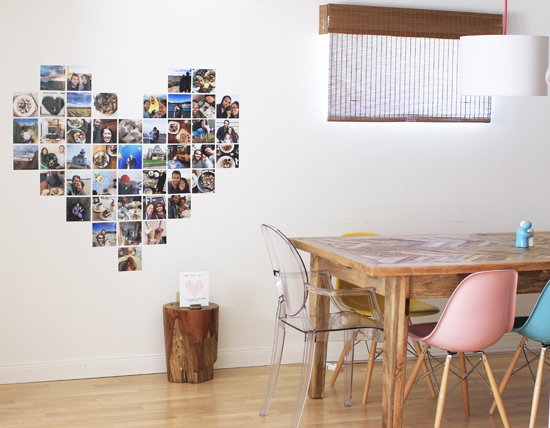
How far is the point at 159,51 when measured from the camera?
3.67m

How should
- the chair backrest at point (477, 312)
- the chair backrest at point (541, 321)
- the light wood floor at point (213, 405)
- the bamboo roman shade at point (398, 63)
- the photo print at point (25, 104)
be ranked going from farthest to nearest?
1. the bamboo roman shade at point (398, 63)
2. the photo print at point (25, 104)
3. the light wood floor at point (213, 405)
4. the chair backrest at point (541, 321)
5. the chair backrest at point (477, 312)

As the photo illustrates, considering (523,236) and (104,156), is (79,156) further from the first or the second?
(523,236)

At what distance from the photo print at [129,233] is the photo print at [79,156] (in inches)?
15.5

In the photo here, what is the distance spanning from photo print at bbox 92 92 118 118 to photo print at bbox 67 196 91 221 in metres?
0.49

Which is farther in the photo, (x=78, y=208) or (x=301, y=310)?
(x=78, y=208)

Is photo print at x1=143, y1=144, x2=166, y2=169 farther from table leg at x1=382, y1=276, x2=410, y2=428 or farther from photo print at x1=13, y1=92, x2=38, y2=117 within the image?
table leg at x1=382, y1=276, x2=410, y2=428

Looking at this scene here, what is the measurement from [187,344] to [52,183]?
3.91 ft

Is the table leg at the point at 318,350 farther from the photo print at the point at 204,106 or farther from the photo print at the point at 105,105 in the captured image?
the photo print at the point at 105,105

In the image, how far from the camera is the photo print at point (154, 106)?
3.69 meters

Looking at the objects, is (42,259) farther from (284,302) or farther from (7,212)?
(284,302)

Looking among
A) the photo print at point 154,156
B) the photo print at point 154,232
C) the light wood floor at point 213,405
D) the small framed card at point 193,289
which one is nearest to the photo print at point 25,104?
the photo print at point 154,156

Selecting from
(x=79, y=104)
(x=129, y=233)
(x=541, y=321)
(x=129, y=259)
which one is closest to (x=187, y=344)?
(x=129, y=259)

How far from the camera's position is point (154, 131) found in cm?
372

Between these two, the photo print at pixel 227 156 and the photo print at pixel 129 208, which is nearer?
the photo print at pixel 129 208
